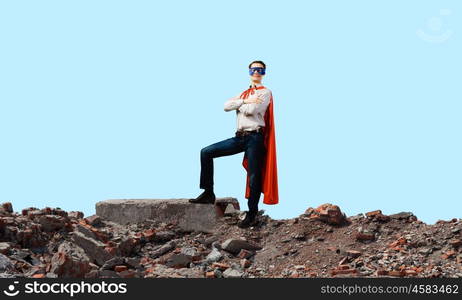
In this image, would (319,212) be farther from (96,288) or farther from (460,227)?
(96,288)

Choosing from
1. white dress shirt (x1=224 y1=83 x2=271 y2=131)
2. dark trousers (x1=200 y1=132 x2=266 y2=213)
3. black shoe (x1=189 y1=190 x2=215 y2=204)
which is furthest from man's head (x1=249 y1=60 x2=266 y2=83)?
black shoe (x1=189 y1=190 x2=215 y2=204)

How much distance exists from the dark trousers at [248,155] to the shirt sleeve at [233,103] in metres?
0.46

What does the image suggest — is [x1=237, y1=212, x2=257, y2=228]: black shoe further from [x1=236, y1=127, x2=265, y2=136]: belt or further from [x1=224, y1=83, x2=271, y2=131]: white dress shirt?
[x1=224, y1=83, x2=271, y2=131]: white dress shirt

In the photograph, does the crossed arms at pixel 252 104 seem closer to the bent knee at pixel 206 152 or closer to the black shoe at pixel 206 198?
the bent knee at pixel 206 152

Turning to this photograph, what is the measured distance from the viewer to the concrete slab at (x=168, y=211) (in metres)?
11.0

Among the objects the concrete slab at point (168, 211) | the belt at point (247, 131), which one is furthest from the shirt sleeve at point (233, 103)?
the concrete slab at point (168, 211)

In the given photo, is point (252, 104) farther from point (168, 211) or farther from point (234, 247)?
point (168, 211)

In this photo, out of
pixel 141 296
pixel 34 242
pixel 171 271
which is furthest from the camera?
pixel 34 242

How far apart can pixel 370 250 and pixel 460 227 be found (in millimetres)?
1325

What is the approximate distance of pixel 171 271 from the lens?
920 cm

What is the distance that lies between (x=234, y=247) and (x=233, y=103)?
217 cm

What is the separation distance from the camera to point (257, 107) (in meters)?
10.3

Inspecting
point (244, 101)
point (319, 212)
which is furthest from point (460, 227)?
point (244, 101)

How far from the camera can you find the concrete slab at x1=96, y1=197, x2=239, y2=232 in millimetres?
10969
